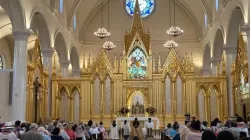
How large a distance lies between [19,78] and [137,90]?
28.9ft

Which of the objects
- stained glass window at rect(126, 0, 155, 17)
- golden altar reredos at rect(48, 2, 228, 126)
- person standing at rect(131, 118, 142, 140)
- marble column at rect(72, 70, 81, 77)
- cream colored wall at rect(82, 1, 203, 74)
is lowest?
person standing at rect(131, 118, 142, 140)

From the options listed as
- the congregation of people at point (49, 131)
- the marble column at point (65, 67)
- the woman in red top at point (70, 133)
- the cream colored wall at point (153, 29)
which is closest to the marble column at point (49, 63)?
the marble column at point (65, 67)

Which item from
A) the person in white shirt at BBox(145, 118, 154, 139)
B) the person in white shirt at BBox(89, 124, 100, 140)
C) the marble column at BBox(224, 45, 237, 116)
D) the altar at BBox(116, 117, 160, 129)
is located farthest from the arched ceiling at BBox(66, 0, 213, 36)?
the person in white shirt at BBox(89, 124, 100, 140)

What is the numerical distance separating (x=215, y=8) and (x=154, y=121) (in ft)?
31.3

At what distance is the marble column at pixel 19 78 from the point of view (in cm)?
1789

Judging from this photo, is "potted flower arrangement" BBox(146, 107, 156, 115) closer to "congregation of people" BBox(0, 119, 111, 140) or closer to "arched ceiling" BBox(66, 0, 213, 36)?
"congregation of people" BBox(0, 119, 111, 140)

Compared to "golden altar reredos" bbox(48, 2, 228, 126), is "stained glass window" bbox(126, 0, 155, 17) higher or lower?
higher

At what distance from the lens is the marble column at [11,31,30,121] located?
17.9m

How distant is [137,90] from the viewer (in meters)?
24.6

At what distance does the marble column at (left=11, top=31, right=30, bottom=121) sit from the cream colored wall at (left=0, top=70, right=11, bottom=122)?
1.37 metres

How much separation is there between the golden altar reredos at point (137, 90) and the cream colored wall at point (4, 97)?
4.20 m

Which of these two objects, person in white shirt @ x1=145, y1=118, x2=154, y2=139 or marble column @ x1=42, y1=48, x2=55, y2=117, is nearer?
person in white shirt @ x1=145, y1=118, x2=154, y2=139

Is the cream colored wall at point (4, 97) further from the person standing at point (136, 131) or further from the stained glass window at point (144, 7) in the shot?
the stained glass window at point (144, 7)

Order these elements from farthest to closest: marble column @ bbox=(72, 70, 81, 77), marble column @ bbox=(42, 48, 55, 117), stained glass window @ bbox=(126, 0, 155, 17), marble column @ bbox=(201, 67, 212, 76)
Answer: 1. stained glass window @ bbox=(126, 0, 155, 17)
2. marble column @ bbox=(72, 70, 81, 77)
3. marble column @ bbox=(201, 67, 212, 76)
4. marble column @ bbox=(42, 48, 55, 117)
